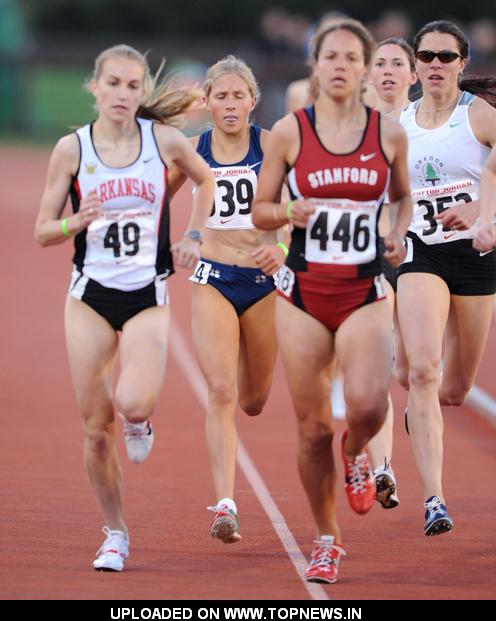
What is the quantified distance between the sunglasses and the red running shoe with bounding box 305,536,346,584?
9.01 feet

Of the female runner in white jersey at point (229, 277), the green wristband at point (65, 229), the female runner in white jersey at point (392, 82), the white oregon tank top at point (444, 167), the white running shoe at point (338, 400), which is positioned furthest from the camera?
the white running shoe at point (338, 400)

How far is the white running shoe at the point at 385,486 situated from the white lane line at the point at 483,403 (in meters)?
3.27

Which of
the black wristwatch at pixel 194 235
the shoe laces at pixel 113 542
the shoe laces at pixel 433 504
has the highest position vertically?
the black wristwatch at pixel 194 235

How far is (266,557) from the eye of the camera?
7.75 meters

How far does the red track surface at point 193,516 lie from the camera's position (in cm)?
707

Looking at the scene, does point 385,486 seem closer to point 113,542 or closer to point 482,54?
point 113,542

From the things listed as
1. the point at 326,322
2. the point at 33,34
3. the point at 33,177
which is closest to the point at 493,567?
the point at 326,322

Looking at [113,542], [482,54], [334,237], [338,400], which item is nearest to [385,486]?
[113,542]

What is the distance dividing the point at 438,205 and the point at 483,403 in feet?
14.4

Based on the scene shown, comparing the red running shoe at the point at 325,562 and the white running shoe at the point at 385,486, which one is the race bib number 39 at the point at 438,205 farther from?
the red running shoe at the point at 325,562

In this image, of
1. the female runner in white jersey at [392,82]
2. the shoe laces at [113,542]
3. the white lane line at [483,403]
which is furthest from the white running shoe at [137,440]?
the white lane line at [483,403]
